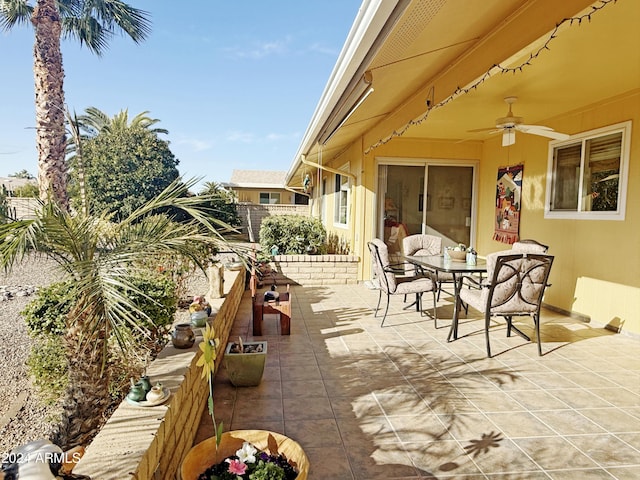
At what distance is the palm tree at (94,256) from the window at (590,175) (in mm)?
4595

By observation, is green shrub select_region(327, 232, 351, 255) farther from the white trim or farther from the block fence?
the block fence

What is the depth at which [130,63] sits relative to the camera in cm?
1147

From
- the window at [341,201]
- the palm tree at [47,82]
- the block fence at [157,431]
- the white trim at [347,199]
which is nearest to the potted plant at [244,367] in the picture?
the block fence at [157,431]

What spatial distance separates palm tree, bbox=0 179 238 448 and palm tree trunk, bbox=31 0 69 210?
571cm

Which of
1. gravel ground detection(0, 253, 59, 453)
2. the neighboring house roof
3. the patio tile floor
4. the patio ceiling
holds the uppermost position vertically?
the neighboring house roof

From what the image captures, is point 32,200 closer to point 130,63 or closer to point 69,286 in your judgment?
point 69,286

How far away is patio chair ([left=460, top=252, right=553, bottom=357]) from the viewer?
12.2ft

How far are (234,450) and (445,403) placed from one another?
1.64 metres

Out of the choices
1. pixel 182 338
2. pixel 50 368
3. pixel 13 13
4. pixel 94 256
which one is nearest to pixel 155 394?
A: pixel 182 338

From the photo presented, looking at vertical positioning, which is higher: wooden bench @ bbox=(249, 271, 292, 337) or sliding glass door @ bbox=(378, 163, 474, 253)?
sliding glass door @ bbox=(378, 163, 474, 253)

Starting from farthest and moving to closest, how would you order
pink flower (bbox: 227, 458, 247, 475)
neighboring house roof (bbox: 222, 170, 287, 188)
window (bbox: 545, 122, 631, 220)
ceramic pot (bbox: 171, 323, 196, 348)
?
neighboring house roof (bbox: 222, 170, 287, 188), window (bbox: 545, 122, 631, 220), ceramic pot (bbox: 171, 323, 196, 348), pink flower (bbox: 227, 458, 247, 475)

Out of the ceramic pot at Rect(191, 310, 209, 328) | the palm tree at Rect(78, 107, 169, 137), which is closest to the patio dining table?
the ceramic pot at Rect(191, 310, 209, 328)

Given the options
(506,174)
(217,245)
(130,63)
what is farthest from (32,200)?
(130,63)

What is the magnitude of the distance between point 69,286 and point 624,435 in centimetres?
327
